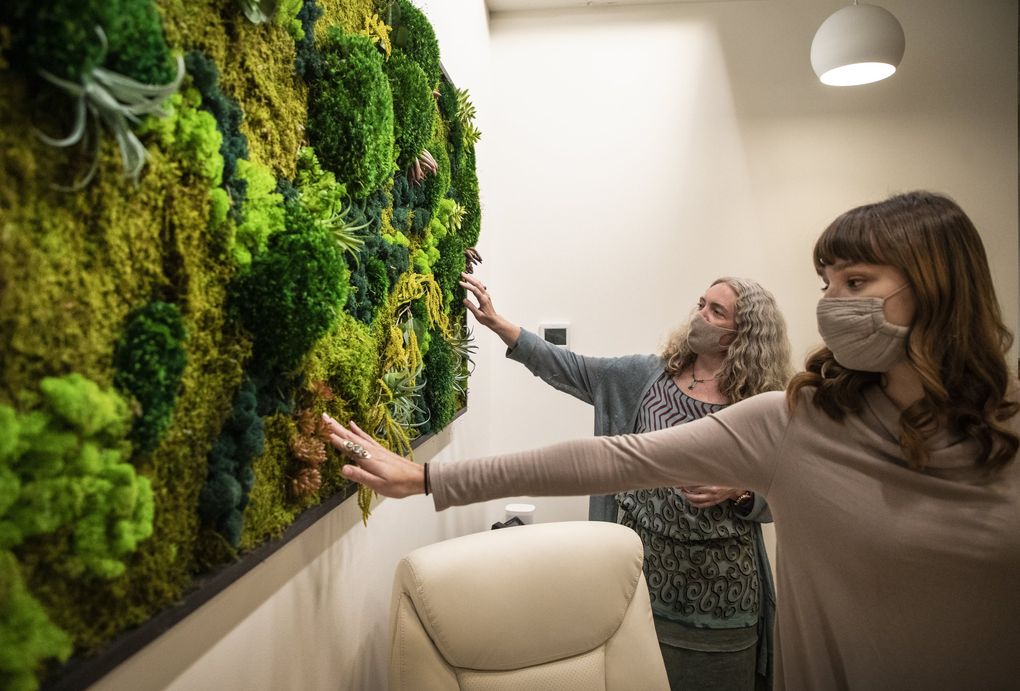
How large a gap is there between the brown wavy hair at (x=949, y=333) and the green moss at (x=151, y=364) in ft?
2.89

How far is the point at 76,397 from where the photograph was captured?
0.45 m

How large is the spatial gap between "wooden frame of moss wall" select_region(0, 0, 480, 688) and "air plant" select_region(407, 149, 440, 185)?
0.22 meters

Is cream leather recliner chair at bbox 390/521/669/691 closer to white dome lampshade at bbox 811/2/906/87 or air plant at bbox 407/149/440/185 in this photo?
air plant at bbox 407/149/440/185

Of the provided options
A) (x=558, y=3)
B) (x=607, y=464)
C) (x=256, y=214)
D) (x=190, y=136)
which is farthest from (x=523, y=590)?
(x=558, y=3)

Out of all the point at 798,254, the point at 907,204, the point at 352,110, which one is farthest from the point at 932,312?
the point at 798,254

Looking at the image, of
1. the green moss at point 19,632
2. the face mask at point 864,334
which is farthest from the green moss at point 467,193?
the green moss at point 19,632

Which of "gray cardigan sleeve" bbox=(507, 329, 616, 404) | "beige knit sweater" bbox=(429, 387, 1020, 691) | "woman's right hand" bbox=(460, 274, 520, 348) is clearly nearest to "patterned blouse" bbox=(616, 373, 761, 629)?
Answer: "gray cardigan sleeve" bbox=(507, 329, 616, 404)

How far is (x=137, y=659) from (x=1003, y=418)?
1.06 meters

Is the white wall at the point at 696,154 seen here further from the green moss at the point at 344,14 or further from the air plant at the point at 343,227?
the air plant at the point at 343,227

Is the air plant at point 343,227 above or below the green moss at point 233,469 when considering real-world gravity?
above

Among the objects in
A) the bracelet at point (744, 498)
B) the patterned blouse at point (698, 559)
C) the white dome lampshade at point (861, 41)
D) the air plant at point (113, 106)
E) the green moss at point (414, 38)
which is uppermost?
the white dome lampshade at point (861, 41)

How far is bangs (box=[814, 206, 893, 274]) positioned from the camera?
2.93 ft

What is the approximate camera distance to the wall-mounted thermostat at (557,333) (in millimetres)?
2670

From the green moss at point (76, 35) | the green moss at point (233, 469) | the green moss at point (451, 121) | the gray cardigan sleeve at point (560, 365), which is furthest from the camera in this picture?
the gray cardigan sleeve at point (560, 365)
